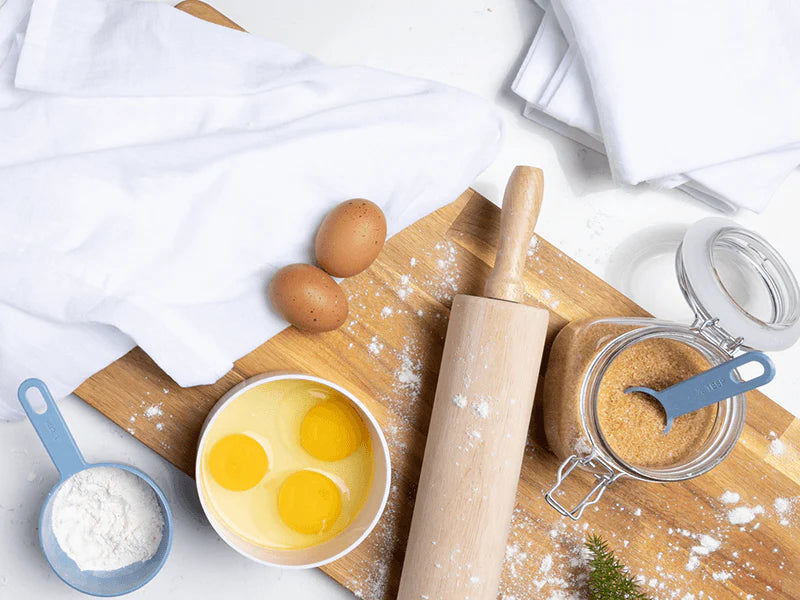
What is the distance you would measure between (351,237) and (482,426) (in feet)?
1.03

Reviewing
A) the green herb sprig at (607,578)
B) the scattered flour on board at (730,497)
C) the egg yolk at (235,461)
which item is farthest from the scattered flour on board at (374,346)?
the scattered flour on board at (730,497)

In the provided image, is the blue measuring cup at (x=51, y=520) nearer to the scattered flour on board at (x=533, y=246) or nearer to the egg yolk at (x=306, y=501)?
the egg yolk at (x=306, y=501)

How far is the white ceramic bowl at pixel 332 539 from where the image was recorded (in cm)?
97

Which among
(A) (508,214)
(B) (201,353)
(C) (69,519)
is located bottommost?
(C) (69,519)

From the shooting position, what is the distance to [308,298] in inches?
37.3

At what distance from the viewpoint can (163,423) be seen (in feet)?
3.44

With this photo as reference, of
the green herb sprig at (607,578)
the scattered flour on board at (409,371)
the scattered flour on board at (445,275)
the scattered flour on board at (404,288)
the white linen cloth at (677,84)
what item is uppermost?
the white linen cloth at (677,84)

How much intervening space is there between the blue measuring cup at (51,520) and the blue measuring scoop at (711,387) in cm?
69

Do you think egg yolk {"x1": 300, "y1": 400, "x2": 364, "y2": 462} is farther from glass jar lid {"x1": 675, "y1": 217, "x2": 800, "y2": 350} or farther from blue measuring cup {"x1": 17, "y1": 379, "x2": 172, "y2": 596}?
glass jar lid {"x1": 675, "y1": 217, "x2": 800, "y2": 350}

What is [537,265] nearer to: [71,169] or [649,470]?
[649,470]

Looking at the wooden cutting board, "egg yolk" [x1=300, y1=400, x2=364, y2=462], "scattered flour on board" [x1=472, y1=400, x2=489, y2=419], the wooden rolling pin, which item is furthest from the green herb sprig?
"egg yolk" [x1=300, y1=400, x2=364, y2=462]

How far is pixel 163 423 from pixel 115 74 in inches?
19.2

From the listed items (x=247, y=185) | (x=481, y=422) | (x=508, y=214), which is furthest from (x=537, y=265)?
(x=247, y=185)

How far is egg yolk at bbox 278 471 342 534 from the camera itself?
3.39 feet
